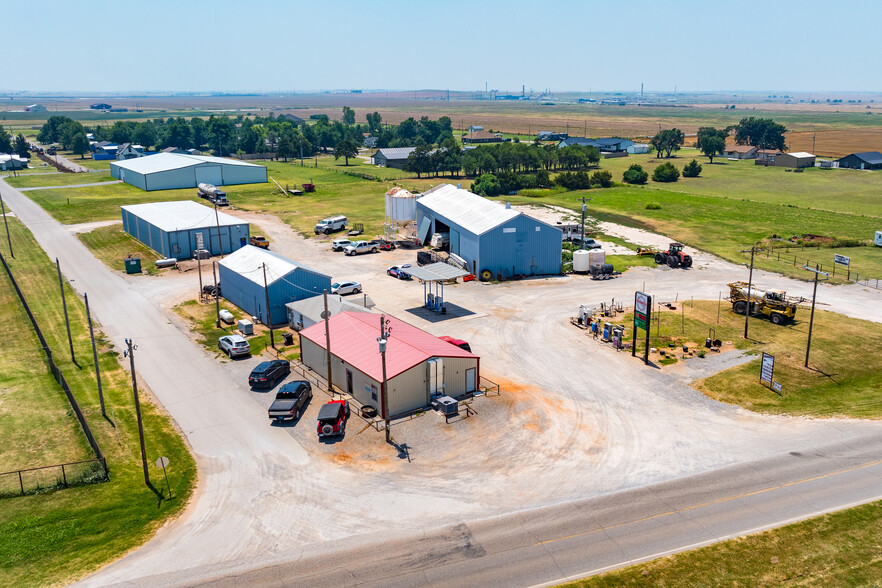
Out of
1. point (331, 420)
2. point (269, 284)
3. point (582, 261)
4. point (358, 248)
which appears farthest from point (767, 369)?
point (358, 248)

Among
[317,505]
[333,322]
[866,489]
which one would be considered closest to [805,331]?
[866,489]

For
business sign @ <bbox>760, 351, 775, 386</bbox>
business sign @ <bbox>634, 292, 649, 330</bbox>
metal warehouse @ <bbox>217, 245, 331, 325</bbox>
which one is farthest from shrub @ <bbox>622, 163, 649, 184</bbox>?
business sign @ <bbox>760, 351, 775, 386</bbox>

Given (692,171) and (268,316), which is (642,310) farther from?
(692,171)

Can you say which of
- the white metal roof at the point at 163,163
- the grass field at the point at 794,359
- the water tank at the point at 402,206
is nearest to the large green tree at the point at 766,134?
the white metal roof at the point at 163,163

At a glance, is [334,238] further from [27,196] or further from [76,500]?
[27,196]

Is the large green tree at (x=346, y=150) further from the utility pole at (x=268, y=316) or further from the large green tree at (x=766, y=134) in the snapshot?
the utility pole at (x=268, y=316)

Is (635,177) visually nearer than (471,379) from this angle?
No
